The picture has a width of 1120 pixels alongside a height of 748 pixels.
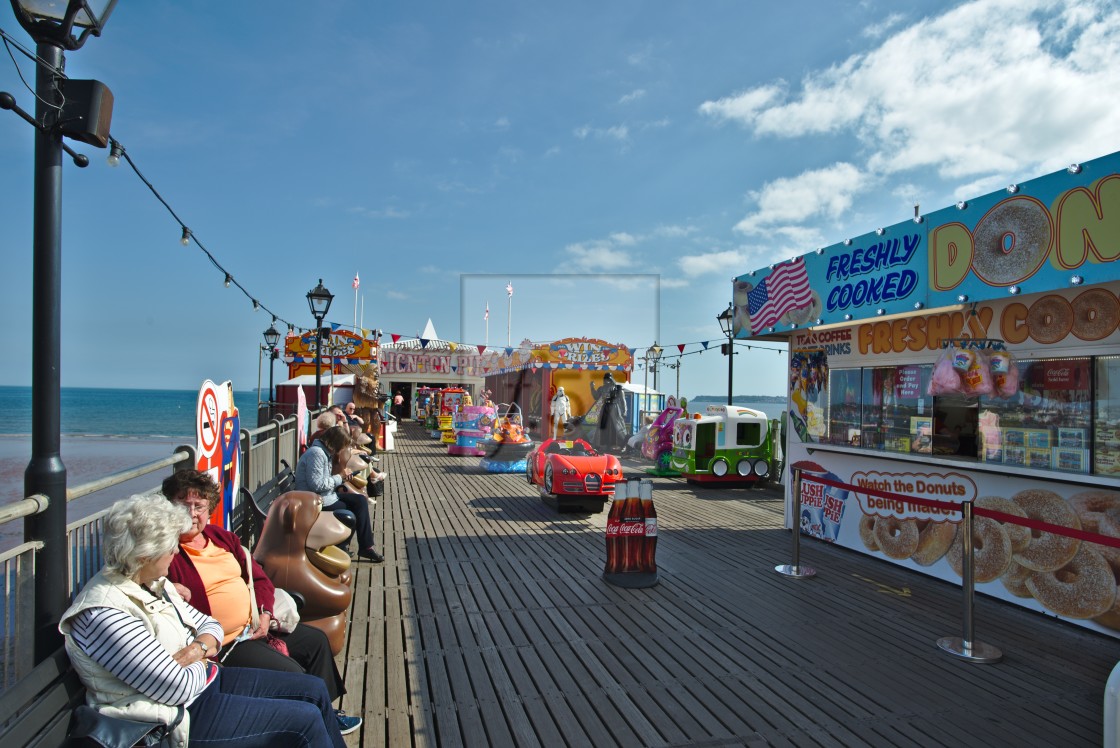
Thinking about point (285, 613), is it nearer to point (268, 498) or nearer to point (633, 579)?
point (633, 579)

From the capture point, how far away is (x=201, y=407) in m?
4.24

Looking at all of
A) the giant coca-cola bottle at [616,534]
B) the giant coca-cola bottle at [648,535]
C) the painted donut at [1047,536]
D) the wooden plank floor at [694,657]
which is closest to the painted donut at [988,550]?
the painted donut at [1047,536]

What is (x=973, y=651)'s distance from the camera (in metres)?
4.55

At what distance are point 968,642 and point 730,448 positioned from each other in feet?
25.5

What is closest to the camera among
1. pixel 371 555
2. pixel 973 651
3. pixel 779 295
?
pixel 973 651

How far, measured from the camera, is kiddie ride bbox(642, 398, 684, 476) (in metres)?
13.5

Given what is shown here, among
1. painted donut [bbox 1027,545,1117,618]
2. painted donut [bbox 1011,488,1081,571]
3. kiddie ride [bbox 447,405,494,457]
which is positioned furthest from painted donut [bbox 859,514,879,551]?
kiddie ride [bbox 447,405,494,457]

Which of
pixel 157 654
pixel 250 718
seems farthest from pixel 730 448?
pixel 157 654

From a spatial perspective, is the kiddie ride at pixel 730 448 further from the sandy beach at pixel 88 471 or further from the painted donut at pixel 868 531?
the sandy beach at pixel 88 471

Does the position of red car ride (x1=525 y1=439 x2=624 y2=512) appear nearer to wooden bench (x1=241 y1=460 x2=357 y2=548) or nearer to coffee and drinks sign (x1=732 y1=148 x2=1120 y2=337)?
coffee and drinks sign (x1=732 y1=148 x2=1120 y2=337)

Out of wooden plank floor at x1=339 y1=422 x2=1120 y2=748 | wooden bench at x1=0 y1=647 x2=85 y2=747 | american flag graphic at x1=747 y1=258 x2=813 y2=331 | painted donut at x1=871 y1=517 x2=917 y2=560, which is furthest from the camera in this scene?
american flag graphic at x1=747 y1=258 x2=813 y2=331

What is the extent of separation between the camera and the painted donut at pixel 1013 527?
5.50 meters

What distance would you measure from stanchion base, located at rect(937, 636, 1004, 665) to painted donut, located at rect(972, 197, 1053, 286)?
279 cm

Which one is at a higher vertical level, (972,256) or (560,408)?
(972,256)
